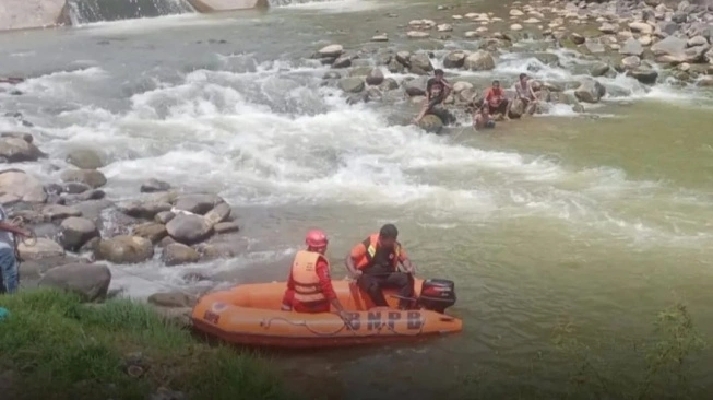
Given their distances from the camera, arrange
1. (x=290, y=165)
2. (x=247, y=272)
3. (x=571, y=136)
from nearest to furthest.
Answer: (x=247, y=272) < (x=290, y=165) < (x=571, y=136)

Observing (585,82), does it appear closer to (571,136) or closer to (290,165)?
(571,136)

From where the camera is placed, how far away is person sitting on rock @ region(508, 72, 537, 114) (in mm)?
15414

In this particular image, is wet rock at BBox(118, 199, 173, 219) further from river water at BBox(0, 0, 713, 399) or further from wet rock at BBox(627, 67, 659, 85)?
wet rock at BBox(627, 67, 659, 85)

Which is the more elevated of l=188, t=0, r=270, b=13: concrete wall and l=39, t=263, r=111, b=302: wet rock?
l=188, t=0, r=270, b=13: concrete wall

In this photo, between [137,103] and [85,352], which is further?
[137,103]

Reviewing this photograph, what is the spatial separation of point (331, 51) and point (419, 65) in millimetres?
2278

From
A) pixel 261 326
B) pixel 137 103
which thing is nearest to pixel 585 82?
pixel 137 103

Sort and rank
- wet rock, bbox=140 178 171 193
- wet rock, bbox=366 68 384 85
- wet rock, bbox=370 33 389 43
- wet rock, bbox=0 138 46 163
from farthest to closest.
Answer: wet rock, bbox=370 33 389 43 → wet rock, bbox=366 68 384 85 → wet rock, bbox=0 138 46 163 → wet rock, bbox=140 178 171 193

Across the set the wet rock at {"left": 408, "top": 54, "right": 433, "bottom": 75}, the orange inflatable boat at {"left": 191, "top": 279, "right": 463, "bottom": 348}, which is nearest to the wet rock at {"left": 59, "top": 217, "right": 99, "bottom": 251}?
the orange inflatable boat at {"left": 191, "top": 279, "right": 463, "bottom": 348}

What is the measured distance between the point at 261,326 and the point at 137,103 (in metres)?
9.36

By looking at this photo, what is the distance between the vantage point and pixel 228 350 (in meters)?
6.08

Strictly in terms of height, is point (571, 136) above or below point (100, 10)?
below

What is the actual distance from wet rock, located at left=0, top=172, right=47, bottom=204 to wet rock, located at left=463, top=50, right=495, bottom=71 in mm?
10866

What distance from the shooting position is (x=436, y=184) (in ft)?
37.8
